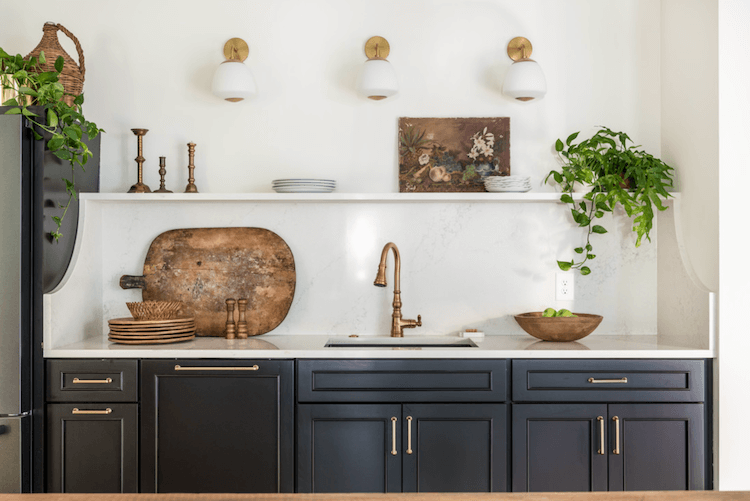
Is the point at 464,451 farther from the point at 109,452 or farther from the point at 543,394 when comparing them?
the point at 109,452

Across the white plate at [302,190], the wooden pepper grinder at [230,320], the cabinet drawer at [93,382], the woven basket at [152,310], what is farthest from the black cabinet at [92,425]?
the white plate at [302,190]

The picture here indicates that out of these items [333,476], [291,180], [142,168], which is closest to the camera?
[333,476]

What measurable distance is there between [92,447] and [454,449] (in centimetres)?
141

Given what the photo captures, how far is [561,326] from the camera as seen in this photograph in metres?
2.64

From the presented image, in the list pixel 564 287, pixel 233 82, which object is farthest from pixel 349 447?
pixel 233 82

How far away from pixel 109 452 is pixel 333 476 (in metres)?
0.88

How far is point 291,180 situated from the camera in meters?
2.75

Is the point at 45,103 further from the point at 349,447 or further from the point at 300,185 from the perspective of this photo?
the point at 349,447

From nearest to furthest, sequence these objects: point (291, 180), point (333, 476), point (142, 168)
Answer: point (333, 476)
point (291, 180)
point (142, 168)

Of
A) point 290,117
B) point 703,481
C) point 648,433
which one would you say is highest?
point 290,117

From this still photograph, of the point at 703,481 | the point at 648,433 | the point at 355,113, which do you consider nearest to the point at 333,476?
the point at 648,433

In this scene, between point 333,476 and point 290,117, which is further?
point 290,117

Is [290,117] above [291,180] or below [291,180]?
above
